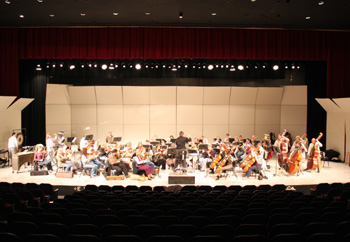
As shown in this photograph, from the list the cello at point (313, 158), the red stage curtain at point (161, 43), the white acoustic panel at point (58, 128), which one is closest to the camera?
the cello at point (313, 158)

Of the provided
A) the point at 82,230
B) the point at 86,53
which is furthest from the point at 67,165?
the point at 82,230

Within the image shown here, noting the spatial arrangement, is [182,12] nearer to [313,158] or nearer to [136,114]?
[313,158]

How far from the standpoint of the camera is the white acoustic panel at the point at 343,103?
14.8 meters

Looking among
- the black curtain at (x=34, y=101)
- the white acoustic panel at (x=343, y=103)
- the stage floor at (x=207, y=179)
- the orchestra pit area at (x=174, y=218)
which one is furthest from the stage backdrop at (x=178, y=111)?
the orchestra pit area at (x=174, y=218)

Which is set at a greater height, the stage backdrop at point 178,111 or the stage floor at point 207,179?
the stage backdrop at point 178,111

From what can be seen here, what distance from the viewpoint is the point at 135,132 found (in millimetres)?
20797

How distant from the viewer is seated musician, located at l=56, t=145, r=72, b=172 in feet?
41.0

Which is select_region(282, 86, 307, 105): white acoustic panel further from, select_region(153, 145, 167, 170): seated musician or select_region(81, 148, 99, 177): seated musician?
select_region(81, 148, 99, 177): seated musician

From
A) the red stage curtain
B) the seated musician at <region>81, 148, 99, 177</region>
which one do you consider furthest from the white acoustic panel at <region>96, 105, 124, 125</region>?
the seated musician at <region>81, 148, 99, 177</region>

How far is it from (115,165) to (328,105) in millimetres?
12039

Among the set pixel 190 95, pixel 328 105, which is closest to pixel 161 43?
pixel 190 95

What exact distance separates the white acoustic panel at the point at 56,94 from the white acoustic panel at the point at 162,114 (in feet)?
18.9

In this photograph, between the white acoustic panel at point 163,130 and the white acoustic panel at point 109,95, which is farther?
the white acoustic panel at point 163,130

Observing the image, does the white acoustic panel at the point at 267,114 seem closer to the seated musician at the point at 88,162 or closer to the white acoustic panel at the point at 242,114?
the white acoustic panel at the point at 242,114
